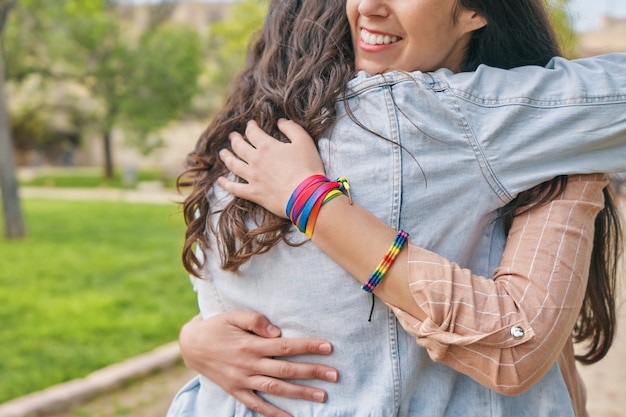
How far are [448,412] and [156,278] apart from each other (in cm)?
585

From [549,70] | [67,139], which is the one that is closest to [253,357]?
[549,70]

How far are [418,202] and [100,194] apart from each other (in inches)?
638

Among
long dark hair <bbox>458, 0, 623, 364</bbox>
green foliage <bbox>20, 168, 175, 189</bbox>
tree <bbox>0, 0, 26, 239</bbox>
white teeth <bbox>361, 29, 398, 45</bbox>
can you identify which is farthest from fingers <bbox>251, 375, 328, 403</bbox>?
green foliage <bbox>20, 168, 175, 189</bbox>

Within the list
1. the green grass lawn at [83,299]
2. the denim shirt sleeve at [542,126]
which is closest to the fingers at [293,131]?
the denim shirt sleeve at [542,126]

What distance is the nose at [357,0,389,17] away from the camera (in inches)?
51.6

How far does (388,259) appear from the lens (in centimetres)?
119

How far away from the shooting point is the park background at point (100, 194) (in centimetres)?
464

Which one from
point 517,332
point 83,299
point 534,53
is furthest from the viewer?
point 83,299

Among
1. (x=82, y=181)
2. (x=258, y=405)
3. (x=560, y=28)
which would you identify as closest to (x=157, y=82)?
(x=82, y=181)

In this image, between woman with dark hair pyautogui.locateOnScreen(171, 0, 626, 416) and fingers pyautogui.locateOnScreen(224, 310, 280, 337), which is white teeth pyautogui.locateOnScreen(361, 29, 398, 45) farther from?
fingers pyautogui.locateOnScreen(224, 310, 280, 337)

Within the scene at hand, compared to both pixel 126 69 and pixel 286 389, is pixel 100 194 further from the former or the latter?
pixel 286 389

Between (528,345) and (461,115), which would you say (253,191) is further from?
(528,345)

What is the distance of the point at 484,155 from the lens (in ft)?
4.00

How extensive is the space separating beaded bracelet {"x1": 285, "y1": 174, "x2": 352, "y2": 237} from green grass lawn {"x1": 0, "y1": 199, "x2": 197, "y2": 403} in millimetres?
1961
